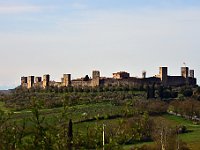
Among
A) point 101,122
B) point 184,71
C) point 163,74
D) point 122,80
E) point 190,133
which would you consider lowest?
point 190,133

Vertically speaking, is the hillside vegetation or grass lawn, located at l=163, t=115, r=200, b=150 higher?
the hillside vegetation

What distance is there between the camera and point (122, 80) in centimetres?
13775

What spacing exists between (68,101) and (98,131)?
4.53ft

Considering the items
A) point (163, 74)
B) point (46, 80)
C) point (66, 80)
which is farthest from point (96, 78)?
point (163, 74)

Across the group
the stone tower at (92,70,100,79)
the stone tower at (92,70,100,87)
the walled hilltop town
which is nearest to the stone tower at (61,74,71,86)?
the walled hilltop town

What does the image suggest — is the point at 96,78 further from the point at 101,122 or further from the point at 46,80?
Result: the point at 101,122

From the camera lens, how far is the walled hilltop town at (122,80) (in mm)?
137000

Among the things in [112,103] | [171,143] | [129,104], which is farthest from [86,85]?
[129,104]

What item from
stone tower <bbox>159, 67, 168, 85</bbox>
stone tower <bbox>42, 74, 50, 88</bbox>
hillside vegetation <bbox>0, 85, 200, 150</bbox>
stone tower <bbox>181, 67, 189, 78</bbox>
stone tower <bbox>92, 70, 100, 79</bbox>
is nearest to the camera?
hillside vegetation <bbox>0, 85, 200, 150</bbox>

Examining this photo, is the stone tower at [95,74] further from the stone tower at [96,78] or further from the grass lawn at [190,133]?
the grass lawn at [190,133]

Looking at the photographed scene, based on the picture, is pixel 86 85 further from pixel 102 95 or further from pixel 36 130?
pixel 36 130

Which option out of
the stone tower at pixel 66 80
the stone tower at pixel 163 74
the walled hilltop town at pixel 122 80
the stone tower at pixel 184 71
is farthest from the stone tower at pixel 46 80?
the stone tower at pixel 184 71

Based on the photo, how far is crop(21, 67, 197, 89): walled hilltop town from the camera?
13700 cm

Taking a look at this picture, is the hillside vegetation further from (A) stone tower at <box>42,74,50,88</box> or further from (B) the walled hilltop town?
(A) stone tower at <box>42,74,50,88</box>
